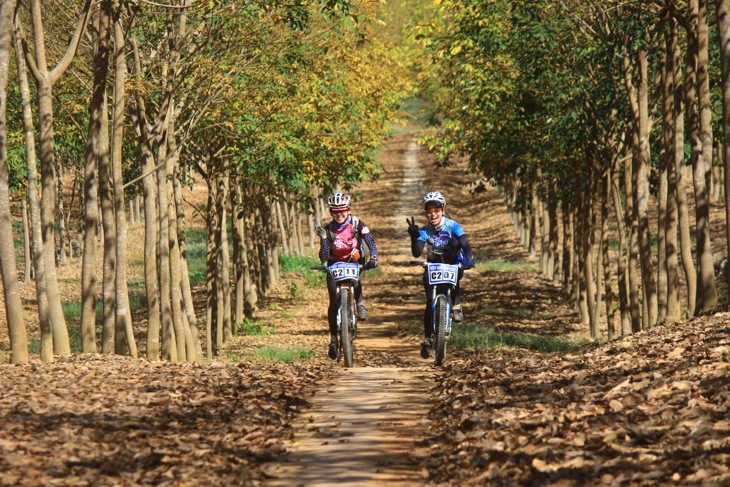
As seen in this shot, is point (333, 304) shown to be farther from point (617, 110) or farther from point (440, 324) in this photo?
point (617, 110)

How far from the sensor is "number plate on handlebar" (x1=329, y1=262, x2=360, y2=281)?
13.6 m

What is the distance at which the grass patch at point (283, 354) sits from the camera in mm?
21812

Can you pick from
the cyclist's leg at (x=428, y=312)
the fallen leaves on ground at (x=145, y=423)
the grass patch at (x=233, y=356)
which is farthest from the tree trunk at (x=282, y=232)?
the fallen leaves on ground at (x=145, y=423)

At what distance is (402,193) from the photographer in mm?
79125

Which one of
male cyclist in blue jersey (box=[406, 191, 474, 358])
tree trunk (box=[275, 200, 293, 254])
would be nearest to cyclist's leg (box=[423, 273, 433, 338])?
male cyclist in blue jersey (box=[406, 191, 474, 358])

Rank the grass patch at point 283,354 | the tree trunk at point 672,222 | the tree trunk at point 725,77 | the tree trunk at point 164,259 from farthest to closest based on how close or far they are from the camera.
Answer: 1. the grass patch at point 283,354
2. the tree trunk at point 164,259
3. the tree trunk at point 672,222
4. the tree trunk at point 725,77

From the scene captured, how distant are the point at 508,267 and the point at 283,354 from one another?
22141 millimetres

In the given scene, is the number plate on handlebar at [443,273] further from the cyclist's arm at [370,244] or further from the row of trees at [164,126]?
the row of trees at [164,126]

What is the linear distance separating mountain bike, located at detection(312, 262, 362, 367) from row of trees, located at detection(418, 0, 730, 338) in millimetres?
4858

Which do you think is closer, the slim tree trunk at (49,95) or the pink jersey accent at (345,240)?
the pink jersey accent at (345,240)

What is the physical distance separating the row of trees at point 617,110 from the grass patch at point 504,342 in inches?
63.1

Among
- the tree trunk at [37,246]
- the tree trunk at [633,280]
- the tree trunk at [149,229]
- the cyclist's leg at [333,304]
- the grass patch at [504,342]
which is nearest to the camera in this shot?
the cyclist's leg at [333,304]

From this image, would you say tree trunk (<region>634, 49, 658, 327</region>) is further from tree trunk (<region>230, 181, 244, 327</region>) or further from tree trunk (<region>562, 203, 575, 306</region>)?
tree trunk (<region>562, 203, 575, 306</region>)

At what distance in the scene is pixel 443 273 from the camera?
1323 centimetres
